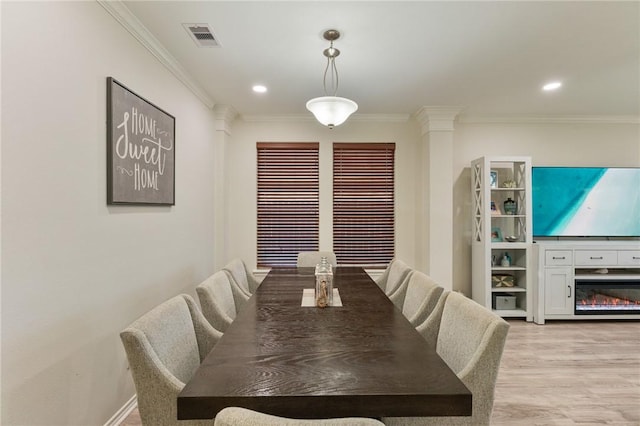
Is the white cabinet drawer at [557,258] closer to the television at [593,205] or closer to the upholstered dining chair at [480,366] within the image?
the television at [593,205]

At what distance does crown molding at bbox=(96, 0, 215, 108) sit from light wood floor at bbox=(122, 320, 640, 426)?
2582 mm

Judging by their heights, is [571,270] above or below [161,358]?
below

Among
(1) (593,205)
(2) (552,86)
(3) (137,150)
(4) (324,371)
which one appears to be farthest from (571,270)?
(3) (137,150)

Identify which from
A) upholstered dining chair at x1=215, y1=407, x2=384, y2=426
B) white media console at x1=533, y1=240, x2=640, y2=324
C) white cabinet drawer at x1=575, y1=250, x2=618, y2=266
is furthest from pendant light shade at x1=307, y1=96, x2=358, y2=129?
white cabinet drawer at x1=575, y1=250, x2=618, y2=266

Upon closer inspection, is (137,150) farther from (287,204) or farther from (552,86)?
(552,86)

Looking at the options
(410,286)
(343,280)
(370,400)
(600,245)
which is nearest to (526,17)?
(410,286)

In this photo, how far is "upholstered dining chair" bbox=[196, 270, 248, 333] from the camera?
6.07ft

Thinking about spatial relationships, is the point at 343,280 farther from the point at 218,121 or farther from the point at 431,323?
the point at 218,121

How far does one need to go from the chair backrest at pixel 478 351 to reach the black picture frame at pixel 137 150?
205 cm

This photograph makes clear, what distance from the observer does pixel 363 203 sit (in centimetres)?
435

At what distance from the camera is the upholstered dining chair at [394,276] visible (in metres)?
2.62

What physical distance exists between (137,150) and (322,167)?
8.21 ft

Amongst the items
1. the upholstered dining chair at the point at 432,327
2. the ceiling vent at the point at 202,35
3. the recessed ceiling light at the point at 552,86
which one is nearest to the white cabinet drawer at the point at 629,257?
the recessed ceiling light at the point at 552,86

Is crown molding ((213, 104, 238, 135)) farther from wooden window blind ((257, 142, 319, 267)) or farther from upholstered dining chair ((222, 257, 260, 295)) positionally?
upholstered dining chair ((222, 257, 260, 295))
